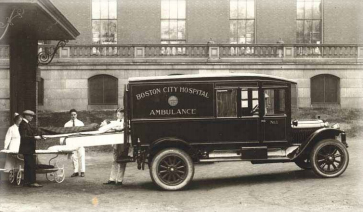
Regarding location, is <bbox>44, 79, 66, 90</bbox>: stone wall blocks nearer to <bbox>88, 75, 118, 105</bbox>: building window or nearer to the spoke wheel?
<bbox>88, 75, 118, 105</bbox>: building window

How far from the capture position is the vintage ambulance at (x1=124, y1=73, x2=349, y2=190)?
11.5 meters

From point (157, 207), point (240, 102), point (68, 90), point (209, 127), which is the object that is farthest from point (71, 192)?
point (68, 90)

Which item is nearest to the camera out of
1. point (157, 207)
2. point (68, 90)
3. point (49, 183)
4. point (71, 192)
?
point (157, 207)

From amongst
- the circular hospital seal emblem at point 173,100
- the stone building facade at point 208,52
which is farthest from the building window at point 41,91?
the circular hospital seal emblem at point 173,100

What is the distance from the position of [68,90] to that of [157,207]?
688 inches

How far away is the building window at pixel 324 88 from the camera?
88.2 feet

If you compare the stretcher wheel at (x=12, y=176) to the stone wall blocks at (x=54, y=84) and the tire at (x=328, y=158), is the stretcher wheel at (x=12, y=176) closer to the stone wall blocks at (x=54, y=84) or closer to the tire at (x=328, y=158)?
the tire at (x=328, y=158)

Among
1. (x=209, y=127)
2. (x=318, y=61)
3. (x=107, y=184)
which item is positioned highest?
(x=318, y=61)

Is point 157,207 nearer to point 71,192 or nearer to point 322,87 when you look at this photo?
point 71,192

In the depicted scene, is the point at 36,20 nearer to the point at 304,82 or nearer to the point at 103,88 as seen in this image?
the point at 103,88

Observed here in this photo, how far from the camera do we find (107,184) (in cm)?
1256

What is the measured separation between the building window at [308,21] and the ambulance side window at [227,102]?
55.9 ft

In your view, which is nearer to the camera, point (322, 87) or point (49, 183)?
point (49, 183)

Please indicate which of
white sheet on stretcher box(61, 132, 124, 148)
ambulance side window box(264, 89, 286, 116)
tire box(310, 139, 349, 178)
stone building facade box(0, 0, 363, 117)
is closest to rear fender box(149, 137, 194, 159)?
white sheet on stretcher box(61, 132, 124, 148)
